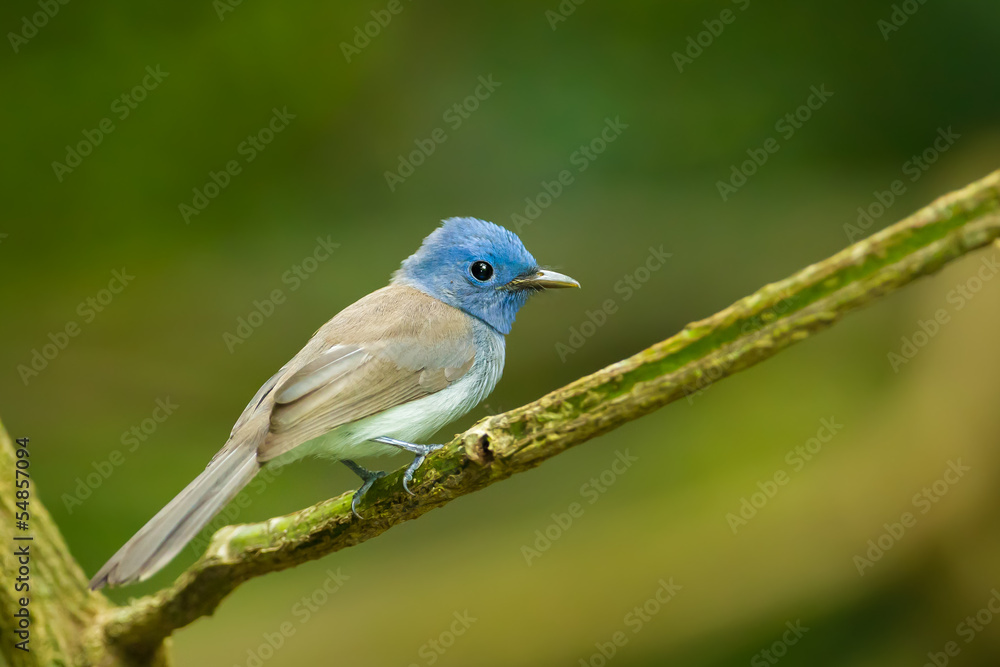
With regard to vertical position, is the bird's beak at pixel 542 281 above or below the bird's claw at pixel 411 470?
above

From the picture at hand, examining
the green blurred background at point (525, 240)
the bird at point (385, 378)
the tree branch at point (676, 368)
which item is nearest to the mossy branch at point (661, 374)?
the tree branch at point (676, 368)

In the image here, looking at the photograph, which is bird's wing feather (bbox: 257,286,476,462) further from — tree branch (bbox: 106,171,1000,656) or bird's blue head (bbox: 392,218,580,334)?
tree branch (bbox: 106,171,1000,656)

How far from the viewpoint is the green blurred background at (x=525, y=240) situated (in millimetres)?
5453

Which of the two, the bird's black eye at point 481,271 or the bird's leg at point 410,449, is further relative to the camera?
the bird's black eye at point 481,271

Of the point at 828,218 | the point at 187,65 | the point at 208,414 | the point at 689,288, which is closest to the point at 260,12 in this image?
the point at 187,65

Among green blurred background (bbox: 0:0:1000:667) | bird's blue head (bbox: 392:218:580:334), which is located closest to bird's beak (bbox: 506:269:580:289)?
bird's blue head (bbox: 392:218:580:334)

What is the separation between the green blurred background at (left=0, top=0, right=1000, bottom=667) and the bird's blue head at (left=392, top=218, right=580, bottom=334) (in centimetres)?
220

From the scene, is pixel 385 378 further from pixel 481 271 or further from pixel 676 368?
pixel 676 368

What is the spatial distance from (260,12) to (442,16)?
133 cm

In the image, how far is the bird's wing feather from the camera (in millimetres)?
3010

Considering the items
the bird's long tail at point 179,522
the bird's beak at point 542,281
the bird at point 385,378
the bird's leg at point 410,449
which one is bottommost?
the bird's long tail at point 179,522

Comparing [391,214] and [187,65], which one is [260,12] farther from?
[391,214]

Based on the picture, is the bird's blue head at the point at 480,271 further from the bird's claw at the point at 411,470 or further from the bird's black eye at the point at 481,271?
the bird's claw at the point at 411,470

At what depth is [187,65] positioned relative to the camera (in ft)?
21.1
